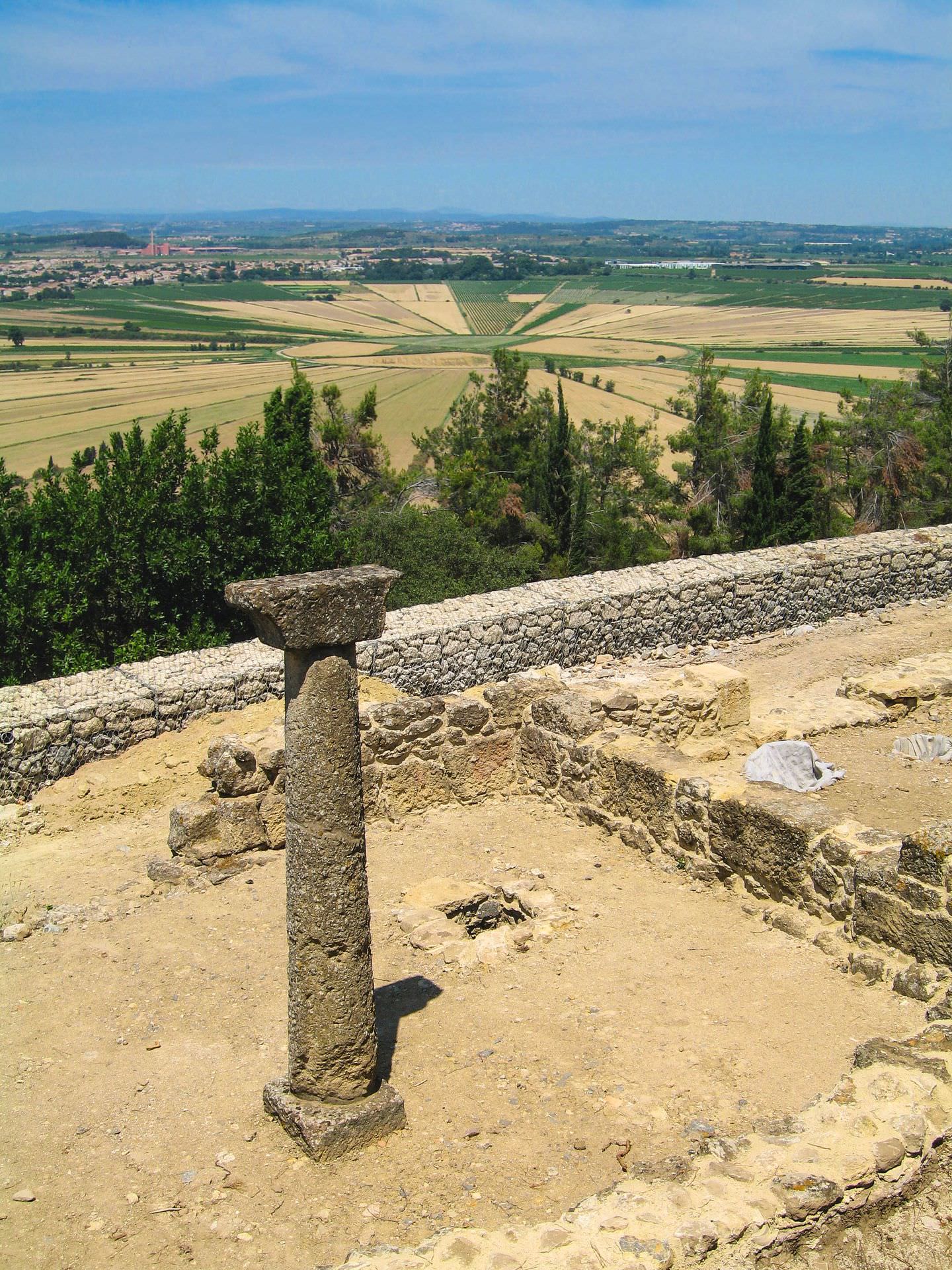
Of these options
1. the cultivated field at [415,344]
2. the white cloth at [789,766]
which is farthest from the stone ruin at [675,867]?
the cultivated field at [415,344]

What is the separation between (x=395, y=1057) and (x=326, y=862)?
1398 mm

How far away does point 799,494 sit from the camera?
20688mm

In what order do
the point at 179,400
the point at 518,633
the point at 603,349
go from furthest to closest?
the point at 603,349 < the point at 179,400 < the point at 518,633

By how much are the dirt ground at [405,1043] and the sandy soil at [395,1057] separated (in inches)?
0.5

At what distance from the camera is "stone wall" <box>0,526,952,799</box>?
960cm

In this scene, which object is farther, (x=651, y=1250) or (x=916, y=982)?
(x=916, y=982)

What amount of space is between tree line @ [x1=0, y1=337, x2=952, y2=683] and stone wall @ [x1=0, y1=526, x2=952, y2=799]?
2.44m

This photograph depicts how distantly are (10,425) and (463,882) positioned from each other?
30341 mm

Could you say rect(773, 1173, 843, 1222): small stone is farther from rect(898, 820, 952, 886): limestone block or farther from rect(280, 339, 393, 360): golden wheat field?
rect(280, 339, 393, 360): golden wheat field

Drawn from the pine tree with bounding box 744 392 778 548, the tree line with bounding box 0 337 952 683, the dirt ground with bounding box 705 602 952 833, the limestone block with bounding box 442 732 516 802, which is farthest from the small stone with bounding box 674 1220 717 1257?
the pine tree with bounding box 744 392 778 548

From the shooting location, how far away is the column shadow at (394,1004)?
5.66m

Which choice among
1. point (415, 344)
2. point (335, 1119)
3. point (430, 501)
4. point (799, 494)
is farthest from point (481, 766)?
point (415, 344)

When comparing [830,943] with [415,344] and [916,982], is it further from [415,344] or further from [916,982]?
[415,344]

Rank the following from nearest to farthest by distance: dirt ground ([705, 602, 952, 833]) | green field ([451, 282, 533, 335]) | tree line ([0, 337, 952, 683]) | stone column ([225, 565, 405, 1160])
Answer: stone column ([225, 565, 405, 1160]), dirt ground ([705, 602, 952, 833]), tree line ([0, 337, 952, 683]), green field ([451, 282, 533, 335])
